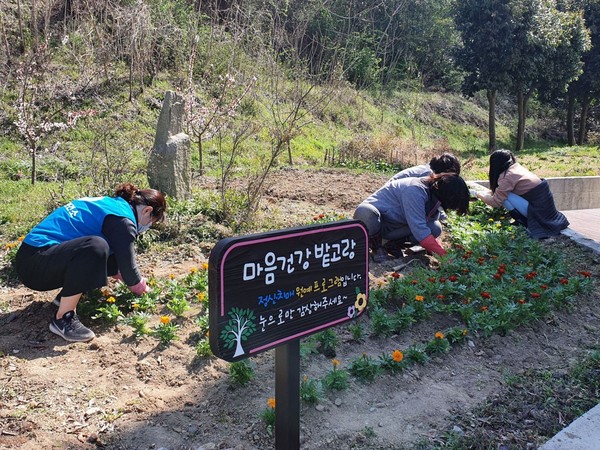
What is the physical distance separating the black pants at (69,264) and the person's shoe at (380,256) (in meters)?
2.64

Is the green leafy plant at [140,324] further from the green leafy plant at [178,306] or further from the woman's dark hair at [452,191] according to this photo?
the woman's dark hair at [452,191]

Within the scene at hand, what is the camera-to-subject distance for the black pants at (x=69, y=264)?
3361 mm

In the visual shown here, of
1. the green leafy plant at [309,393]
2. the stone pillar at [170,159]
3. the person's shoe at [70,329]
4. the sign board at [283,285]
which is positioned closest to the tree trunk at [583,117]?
the stone pillar at [170,159]

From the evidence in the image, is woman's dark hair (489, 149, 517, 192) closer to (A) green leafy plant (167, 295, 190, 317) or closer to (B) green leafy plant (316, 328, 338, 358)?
(B) green leafy plant (316, 328, 338, 358)

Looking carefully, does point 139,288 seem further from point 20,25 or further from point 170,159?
point 20,25

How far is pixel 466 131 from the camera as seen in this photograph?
71.8 feet

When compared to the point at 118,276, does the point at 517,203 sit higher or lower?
lower

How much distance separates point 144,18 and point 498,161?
7.76m

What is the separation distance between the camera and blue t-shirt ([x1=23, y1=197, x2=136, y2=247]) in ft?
11.4

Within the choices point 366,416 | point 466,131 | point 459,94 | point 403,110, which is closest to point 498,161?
point 366,416

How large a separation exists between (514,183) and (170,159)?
12.9ft

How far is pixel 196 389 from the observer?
3055 millimetres

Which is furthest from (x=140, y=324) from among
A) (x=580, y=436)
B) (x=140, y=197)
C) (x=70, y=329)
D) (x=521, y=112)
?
(x=521, y=112)

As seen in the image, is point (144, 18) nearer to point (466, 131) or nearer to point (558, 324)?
point (558, 324)
